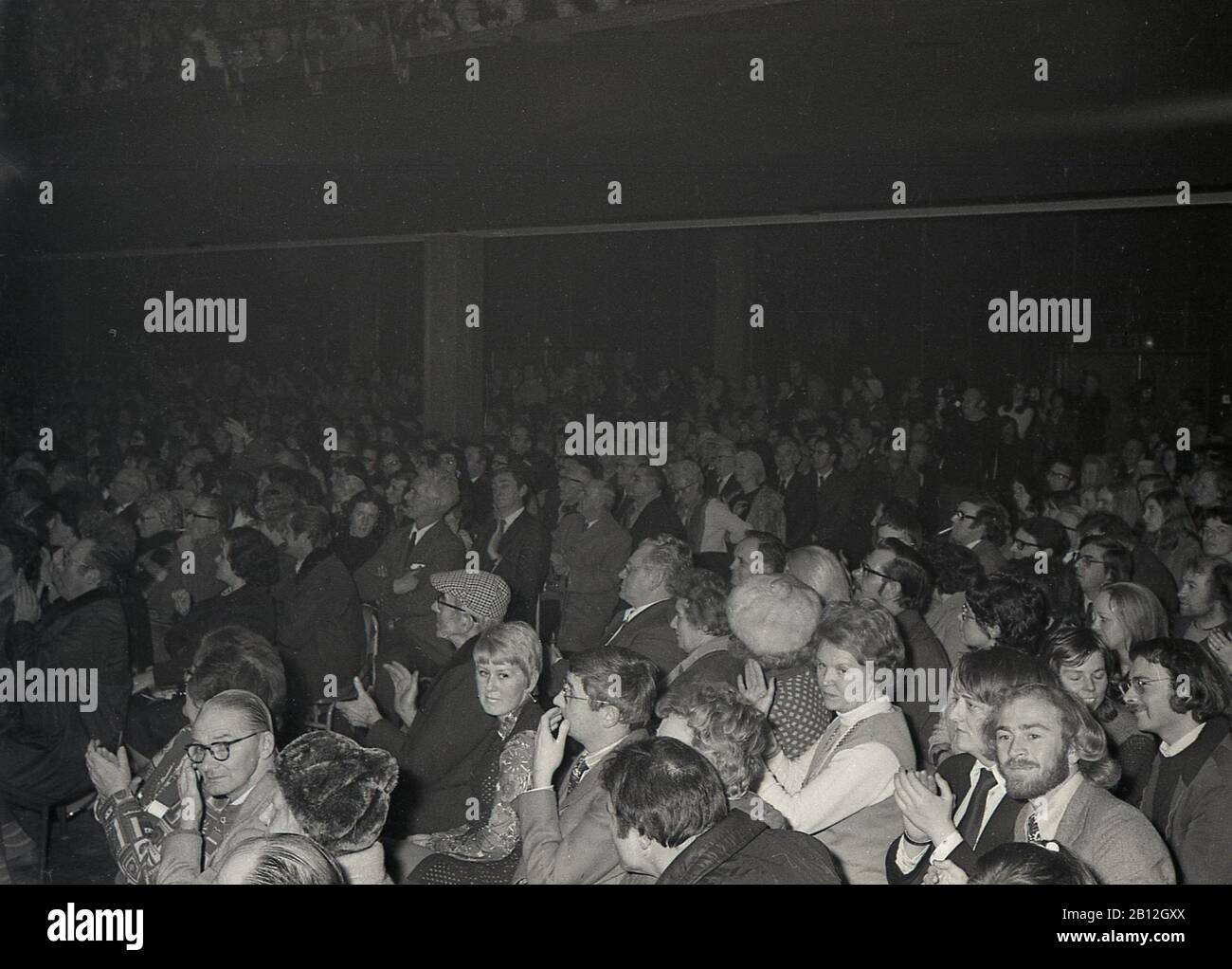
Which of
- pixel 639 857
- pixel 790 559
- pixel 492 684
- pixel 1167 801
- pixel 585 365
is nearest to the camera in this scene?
pixel 639 857

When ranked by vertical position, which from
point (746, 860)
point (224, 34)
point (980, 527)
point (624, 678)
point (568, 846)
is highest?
point (224, 34)

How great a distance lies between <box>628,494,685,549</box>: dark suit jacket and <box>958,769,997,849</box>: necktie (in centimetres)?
326

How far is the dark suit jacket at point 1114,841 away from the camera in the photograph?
8.39ft

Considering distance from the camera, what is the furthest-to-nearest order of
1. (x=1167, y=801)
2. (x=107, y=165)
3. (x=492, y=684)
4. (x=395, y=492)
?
(x=107, y=165), (x=395, y=492), (x=492, y=684), (x=1167, y=801)

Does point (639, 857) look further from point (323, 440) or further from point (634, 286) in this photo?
point (634, 286)

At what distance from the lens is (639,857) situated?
246 cm

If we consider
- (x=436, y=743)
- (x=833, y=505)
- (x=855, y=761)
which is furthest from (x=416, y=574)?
(x=833, y=505)

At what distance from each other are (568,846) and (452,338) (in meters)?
9.74

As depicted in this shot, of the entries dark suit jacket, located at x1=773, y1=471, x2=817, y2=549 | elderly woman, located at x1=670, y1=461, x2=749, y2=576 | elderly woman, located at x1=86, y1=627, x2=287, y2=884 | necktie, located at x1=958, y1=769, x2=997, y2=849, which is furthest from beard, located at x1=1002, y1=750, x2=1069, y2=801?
dark suit jacket, located at x1=773, y1=471, x2=817, y2=549

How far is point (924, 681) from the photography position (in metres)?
3.97

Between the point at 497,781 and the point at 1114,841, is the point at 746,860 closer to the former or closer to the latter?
the point at 1114,841

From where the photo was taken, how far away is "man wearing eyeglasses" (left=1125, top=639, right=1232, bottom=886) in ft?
9.67

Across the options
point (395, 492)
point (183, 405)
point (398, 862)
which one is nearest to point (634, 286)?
point (183, 405)
